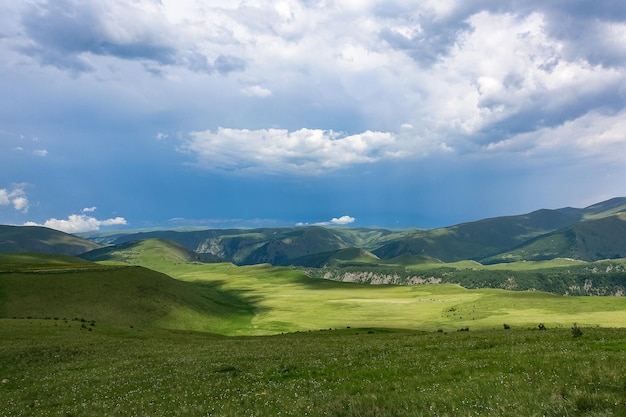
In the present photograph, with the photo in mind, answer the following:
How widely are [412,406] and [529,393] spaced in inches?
141

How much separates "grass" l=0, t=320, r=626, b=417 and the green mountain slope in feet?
195

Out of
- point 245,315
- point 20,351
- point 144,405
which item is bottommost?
point 245,315

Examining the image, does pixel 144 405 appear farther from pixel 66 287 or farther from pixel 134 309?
pixel 66 287

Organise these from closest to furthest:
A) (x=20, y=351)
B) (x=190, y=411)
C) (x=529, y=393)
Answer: (x=529, y=393) < (x=190, y=411) < (x=20, y=351)

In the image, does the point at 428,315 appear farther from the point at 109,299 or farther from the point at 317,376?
the point at 317,376

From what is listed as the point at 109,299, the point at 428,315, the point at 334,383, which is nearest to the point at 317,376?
the point at 334,383

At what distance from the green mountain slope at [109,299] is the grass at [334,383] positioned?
5941 centimetres

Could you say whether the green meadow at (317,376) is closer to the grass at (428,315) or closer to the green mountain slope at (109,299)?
the green mountain slope at (109,299)

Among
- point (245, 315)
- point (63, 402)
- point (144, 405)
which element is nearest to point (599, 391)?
point (144, 405)

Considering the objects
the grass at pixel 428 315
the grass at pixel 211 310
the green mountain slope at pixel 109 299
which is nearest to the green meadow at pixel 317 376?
the green mountain slope at pixel 109 299

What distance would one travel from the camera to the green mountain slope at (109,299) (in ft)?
291

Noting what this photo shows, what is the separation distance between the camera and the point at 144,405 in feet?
61.2

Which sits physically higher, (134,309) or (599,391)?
(599,391)

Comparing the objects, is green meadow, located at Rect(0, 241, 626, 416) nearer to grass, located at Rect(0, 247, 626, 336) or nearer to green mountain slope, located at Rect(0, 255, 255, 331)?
green mountain slope, located at Rect(0, 255, 255, 331)
